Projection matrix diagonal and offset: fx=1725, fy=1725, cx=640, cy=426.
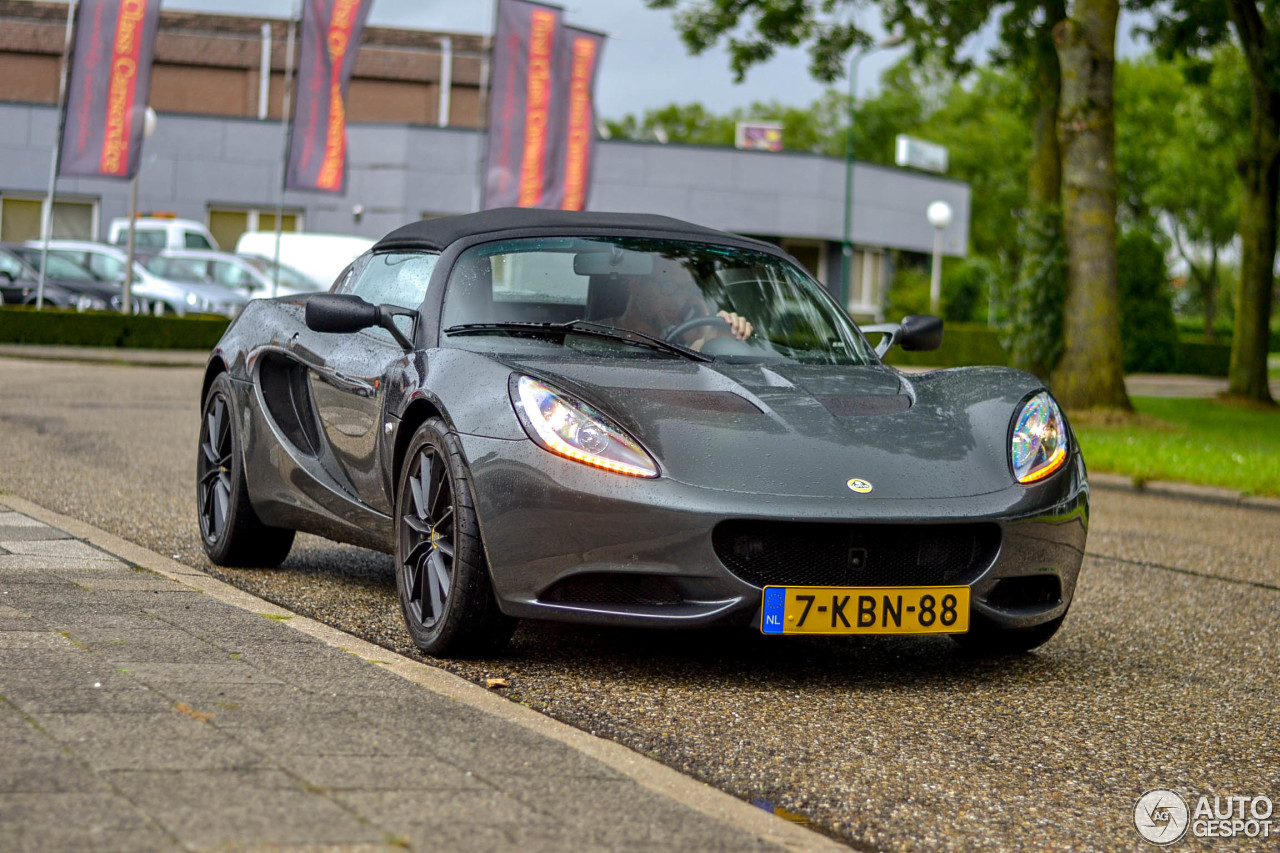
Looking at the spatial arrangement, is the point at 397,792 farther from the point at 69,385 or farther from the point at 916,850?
the point at 69,385

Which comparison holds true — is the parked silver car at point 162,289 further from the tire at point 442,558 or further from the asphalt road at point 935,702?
the tire at point 442,558

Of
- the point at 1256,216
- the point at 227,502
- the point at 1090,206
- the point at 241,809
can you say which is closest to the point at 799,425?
the point at 241,809

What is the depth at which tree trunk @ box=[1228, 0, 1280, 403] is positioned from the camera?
2438 centimetres

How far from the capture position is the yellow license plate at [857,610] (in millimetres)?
4625

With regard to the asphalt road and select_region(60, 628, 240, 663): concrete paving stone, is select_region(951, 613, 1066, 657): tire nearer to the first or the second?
the asphalt road

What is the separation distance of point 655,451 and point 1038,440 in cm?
129

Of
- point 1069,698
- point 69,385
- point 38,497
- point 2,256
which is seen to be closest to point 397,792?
point 1069,698

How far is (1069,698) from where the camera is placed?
494 cm

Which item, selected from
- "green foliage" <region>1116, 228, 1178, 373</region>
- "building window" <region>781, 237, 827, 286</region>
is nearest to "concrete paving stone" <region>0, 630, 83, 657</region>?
"green foliage" <region>1116, 228, 1178, 373</region>

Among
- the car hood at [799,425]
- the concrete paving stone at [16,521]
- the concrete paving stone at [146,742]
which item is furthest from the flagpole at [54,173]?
the concrete paving stone at [146,742]

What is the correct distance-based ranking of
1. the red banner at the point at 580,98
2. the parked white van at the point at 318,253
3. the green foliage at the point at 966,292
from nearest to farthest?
the red banner at the point at 580,98 < the parked white van at the point at 318,253 < the green foliage at the point at 966,292

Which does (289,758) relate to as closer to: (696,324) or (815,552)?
(815,552)

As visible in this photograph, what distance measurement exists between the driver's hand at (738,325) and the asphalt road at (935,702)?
3.26 ft

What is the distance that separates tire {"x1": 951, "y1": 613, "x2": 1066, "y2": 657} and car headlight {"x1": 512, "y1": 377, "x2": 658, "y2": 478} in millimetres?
1322
